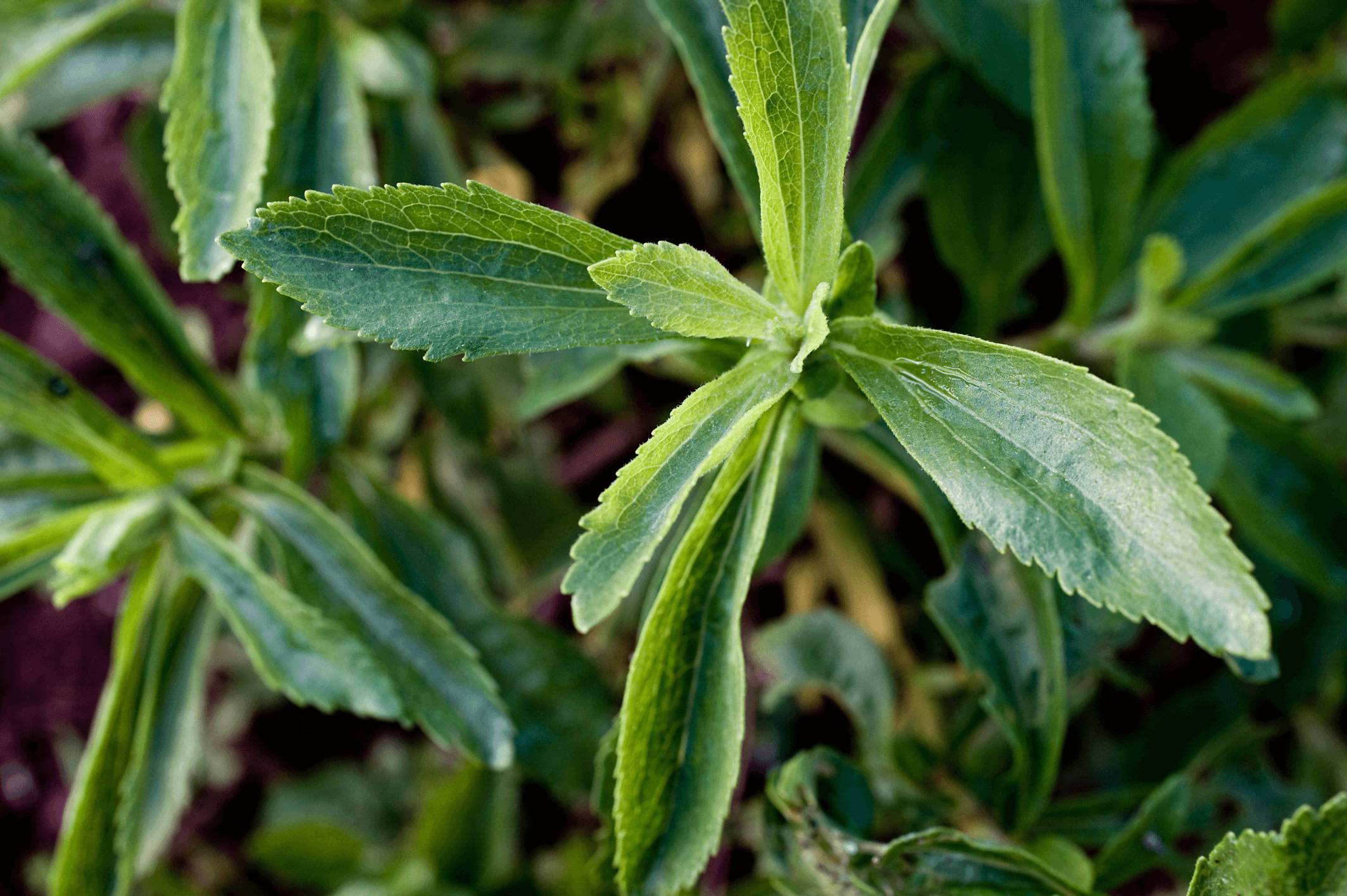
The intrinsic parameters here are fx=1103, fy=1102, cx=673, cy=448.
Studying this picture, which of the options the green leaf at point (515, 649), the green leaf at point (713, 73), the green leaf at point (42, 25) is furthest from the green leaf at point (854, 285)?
the green leaf at point (42, 25)

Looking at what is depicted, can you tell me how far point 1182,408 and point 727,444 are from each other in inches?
29.8

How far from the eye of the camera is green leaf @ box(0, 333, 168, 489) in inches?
51.4

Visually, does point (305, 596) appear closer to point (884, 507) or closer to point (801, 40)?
point (801, 40)

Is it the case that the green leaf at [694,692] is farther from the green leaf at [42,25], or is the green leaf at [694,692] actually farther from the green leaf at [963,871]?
the green leaf at [42,25]

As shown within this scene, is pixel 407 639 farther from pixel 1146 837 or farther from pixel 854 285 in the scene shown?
pixel 1146 837

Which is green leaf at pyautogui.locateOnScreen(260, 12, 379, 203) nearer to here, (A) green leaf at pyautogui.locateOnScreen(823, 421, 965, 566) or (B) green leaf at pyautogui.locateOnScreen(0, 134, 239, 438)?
(B) green leaf at pyautogui.locateOnScreen(0, 134, 239, 438)

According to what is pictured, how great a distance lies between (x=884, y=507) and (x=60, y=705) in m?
1.69

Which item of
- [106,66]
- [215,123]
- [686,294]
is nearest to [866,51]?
[686,294]

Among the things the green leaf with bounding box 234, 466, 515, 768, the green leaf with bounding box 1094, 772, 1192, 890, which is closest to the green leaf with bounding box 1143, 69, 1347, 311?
the green leaf with bounding box 1094, 772, 1192, 890

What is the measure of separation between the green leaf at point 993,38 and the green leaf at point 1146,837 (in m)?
0.91

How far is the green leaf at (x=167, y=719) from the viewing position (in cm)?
134

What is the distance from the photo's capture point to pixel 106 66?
1658 mm

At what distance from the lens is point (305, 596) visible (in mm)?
1316

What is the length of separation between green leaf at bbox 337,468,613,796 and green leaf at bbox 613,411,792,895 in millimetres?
463
